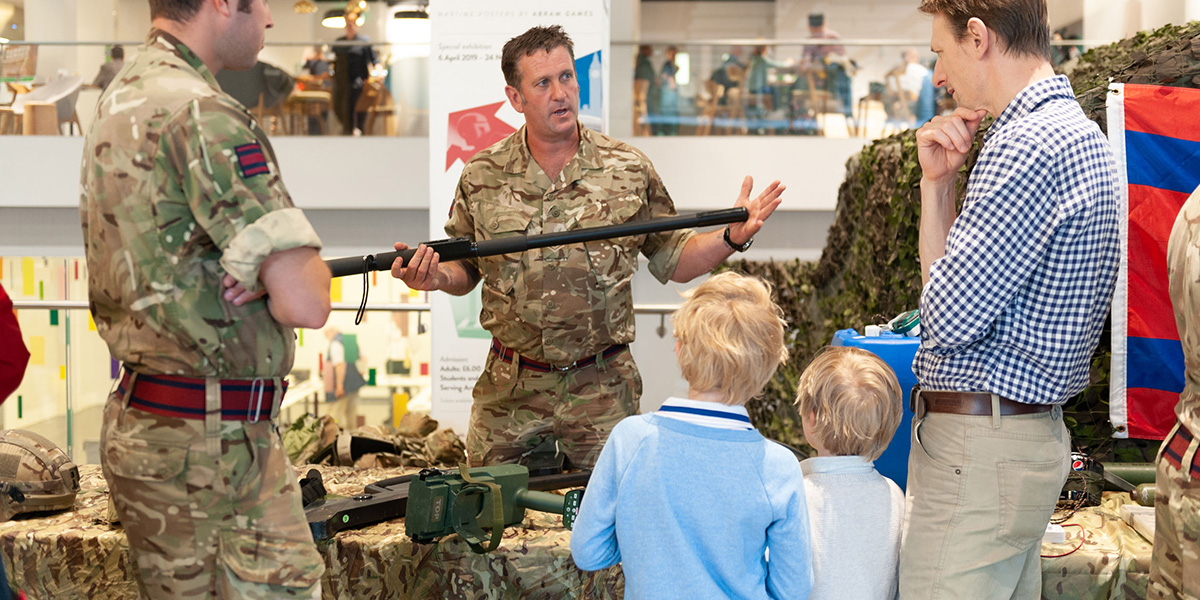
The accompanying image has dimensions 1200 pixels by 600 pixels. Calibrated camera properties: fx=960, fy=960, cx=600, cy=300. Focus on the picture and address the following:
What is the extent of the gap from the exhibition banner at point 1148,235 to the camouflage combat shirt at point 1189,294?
1103 millimetres

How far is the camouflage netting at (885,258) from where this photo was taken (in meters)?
2.66

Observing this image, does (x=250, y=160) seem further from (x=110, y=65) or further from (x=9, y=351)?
(x=110, y=65)

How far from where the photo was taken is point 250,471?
155 cm

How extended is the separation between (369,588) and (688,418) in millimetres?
1129

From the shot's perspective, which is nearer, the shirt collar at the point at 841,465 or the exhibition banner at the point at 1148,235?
the shirt collar at the point at 841,465

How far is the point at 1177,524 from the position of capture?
59.7 inches

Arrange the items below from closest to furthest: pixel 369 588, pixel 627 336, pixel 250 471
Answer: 1. pixel 250 471
2. pixel 369 588
3. pixel 627 336

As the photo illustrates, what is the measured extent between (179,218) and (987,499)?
1.39m

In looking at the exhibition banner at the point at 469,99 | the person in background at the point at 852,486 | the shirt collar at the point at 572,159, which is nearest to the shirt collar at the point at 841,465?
the person in background at the point at 852,486

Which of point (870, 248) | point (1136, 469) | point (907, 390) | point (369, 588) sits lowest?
point (369, 588)

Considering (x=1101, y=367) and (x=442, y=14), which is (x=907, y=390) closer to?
(x=1101, y=367)

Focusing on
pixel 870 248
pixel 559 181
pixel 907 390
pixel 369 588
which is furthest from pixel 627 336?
pixel 870 248

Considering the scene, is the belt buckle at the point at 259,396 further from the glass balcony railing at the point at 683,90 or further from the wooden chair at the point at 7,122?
the wooden chair at the point at 7,122

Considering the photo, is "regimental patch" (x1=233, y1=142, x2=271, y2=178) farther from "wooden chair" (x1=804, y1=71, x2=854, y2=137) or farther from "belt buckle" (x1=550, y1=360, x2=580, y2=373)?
"wooden chair" (x1=804, y1=71, x2=854, y2=137)
